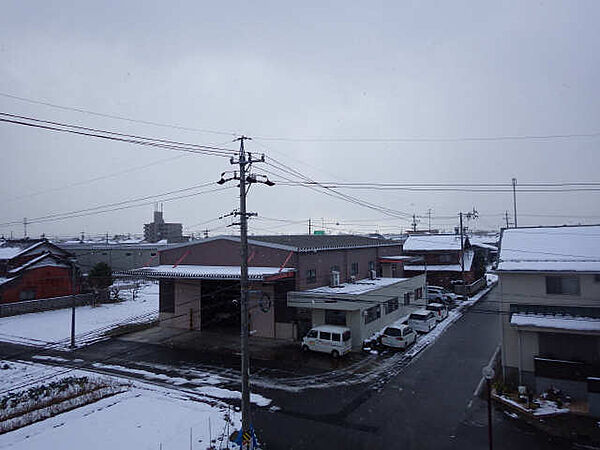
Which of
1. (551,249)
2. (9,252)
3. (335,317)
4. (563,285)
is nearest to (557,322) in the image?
(563,285)

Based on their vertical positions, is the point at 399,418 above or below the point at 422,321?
below

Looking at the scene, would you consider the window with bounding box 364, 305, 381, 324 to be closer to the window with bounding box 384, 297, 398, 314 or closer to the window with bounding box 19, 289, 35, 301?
the window with bounding box 384, 297, 398, 314

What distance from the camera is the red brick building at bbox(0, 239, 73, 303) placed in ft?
109

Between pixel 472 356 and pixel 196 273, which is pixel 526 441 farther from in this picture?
pixel 196 273

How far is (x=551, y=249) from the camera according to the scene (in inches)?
702

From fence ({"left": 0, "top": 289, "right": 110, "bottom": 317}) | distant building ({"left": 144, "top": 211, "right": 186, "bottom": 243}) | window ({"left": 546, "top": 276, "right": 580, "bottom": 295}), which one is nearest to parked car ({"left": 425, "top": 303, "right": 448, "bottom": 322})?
window ({"left": 546, "top": 276, "right": 580, "bottom": 295})

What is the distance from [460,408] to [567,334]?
5352 millimetres

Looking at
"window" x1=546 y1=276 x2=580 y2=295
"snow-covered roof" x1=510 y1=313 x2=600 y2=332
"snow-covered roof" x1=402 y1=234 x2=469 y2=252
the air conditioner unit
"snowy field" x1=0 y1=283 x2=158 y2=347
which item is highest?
"snow-covered roof" x1=402 y1=234 x2=469 y2=252

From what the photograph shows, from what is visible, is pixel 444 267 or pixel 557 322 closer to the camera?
pixel 557 322

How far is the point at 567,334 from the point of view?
48.8ft

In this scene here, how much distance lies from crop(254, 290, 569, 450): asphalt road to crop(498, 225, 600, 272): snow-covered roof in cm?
449

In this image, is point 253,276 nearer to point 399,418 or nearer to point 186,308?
point 186,308

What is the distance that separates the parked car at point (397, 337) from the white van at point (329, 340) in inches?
88.4

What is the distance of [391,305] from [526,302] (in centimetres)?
1159
